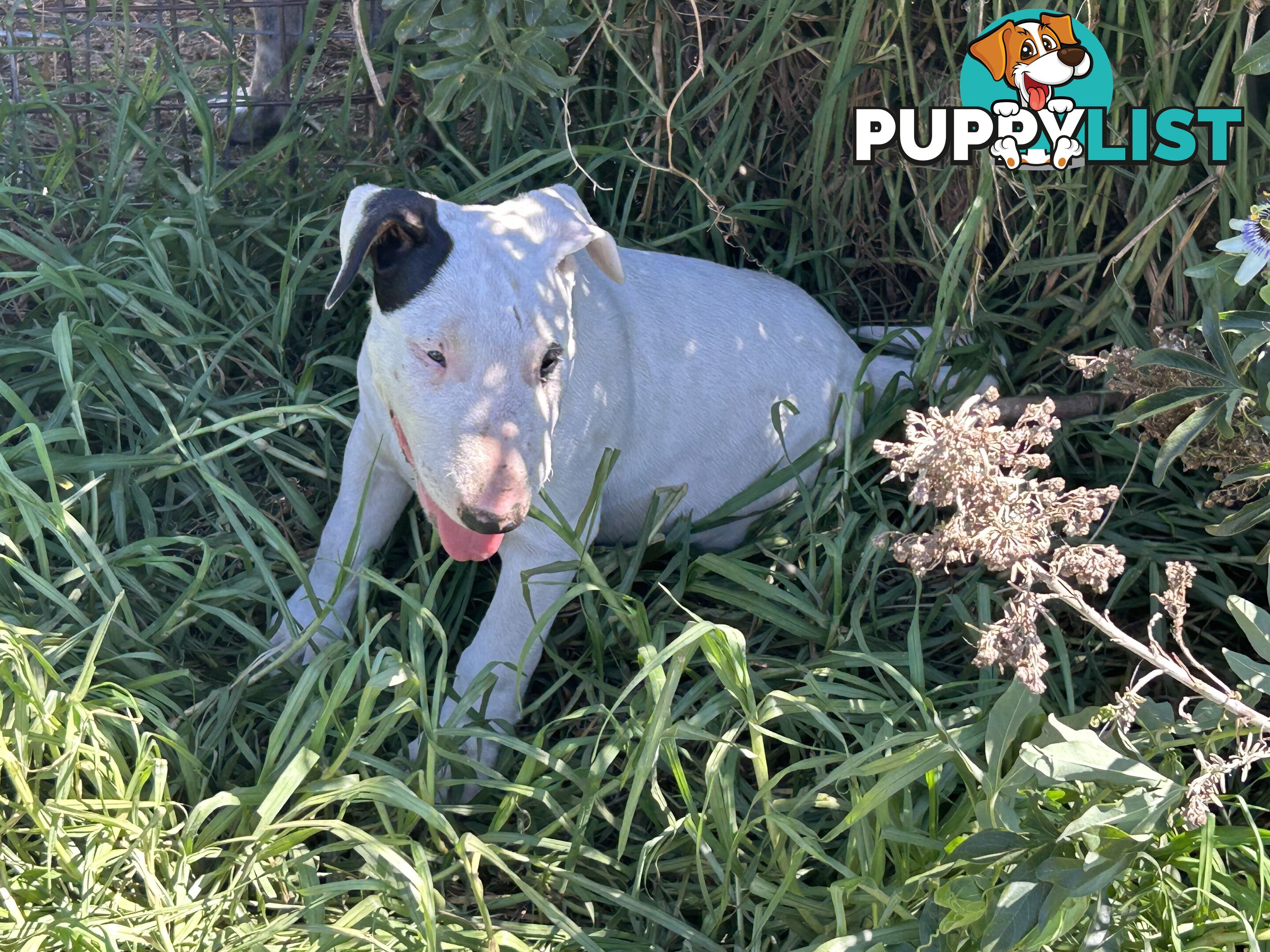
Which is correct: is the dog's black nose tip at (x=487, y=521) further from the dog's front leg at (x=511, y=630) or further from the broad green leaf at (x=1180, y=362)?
the broad green leaf at (x=1180, y=362)

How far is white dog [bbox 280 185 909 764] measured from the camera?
7.57 feet

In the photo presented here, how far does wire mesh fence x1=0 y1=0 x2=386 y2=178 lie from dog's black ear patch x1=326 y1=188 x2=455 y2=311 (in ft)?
4.79

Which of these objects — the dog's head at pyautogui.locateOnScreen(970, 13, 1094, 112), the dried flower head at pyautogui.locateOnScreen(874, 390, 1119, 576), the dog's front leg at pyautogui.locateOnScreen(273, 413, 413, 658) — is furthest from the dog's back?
the dried flower head at pyautogui.locateOnScreen(874, 390, 1119, 576)

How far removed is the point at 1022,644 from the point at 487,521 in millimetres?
981

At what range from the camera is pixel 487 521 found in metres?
2.28

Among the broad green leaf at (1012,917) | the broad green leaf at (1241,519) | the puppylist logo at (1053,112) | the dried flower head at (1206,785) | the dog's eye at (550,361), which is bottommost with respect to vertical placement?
the broad green leaf at (1012,917)

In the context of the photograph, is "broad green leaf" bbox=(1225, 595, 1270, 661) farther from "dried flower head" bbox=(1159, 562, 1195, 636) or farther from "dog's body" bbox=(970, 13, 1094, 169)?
"dog's body" bbox=(970, 13, 1094, 169)

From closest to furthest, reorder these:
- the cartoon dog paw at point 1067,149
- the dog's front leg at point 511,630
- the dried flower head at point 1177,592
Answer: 1. the dried flower head at point 1177,592
2. the dog's front leg at point 511,630
3. the cartoon dog paw at point 1067,149

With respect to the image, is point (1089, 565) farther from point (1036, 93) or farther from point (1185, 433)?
point (1036, 93)

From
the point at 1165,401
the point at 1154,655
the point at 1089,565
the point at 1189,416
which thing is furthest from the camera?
the point at 1189,416

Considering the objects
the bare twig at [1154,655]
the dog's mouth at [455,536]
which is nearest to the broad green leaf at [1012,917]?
the bare twig at [1154,655]

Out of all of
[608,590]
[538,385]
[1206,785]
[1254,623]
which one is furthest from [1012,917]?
[538,385]

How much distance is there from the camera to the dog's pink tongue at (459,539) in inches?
100

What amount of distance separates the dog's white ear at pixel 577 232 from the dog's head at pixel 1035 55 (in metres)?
1.10
